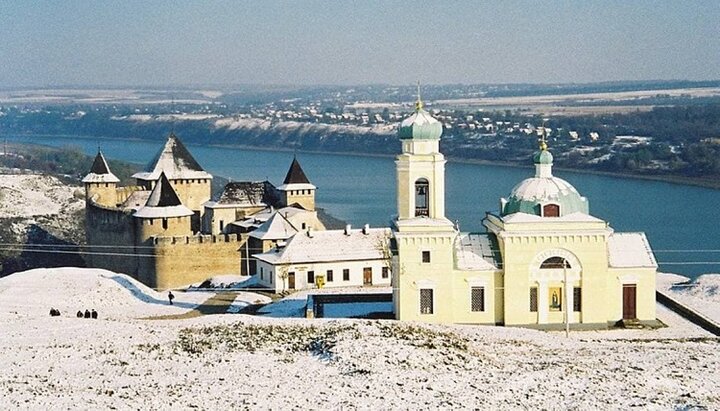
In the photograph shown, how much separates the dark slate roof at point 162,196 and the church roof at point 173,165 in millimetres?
3309

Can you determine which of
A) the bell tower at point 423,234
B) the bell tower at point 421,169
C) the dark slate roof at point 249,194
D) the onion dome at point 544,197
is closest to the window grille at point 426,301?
the bell tower at point 423,234

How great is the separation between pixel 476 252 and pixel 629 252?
2752mm

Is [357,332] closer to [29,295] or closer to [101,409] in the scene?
[101,409]

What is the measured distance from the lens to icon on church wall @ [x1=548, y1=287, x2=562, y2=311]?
1839 centimetres

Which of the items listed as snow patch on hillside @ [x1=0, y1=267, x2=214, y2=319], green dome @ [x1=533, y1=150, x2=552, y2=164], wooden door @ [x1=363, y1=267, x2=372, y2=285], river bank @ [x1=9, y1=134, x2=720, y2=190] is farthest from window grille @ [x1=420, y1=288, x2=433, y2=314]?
river bank @ [x1=9, y1=134, x2=720, y2=190]

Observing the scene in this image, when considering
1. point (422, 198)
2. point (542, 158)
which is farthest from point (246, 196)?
point (542, 158)

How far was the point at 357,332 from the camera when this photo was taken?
50.1 ft

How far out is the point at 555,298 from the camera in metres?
18.4

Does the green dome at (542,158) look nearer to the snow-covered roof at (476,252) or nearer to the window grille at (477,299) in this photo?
the snow-covered roof at (476,252)

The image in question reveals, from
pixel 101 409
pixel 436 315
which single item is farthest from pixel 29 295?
pixel 101 409

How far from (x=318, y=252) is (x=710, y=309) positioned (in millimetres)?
8615

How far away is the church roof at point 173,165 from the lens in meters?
30.9

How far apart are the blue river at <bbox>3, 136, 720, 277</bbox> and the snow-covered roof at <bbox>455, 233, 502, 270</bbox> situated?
14.1 m

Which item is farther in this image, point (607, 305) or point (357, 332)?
point (607, 305)
